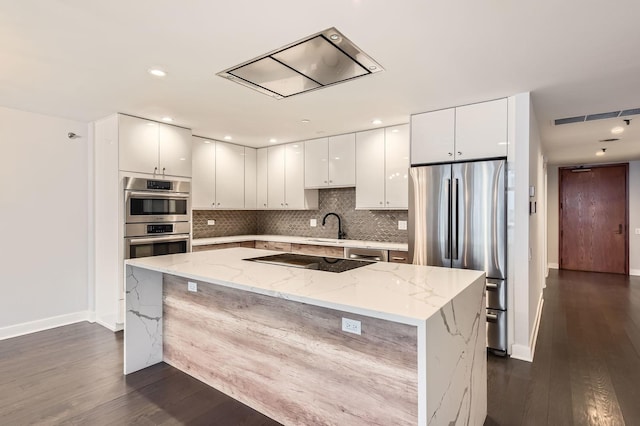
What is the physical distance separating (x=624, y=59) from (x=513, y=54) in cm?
80

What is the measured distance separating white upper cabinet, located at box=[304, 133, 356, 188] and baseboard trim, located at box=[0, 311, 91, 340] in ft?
10.8

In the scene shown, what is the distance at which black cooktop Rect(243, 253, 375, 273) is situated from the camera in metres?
2.37

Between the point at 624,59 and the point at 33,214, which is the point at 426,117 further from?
the point at 33,214

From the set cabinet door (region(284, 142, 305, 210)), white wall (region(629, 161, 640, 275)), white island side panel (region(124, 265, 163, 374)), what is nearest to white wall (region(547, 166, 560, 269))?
white wall (region(629, 161, 640, 275))

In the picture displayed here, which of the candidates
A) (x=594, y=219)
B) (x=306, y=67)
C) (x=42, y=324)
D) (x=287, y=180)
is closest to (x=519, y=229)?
(x=306, y=67)

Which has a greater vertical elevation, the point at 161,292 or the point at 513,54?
the point at 513,54

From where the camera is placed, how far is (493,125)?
320 cm

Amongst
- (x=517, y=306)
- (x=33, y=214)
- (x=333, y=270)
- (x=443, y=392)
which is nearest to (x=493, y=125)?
(x=517, y=306)

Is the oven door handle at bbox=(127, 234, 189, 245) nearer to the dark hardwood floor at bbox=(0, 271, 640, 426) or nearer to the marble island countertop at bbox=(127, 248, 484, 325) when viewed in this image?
the dark hardwood floor at bbox=(0, 271, 640, 426)

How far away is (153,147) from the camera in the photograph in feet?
13.0

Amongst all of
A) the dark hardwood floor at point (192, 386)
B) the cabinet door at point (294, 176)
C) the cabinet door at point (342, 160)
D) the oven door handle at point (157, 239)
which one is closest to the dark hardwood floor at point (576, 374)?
the dark hardwood floor at point (192, 386)

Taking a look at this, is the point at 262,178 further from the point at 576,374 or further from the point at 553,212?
the point at 553,212

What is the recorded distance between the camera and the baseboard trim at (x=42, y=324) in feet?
11.7

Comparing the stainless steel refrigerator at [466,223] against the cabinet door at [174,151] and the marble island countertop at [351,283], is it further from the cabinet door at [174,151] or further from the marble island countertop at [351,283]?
the cabinet door at [174,151]
